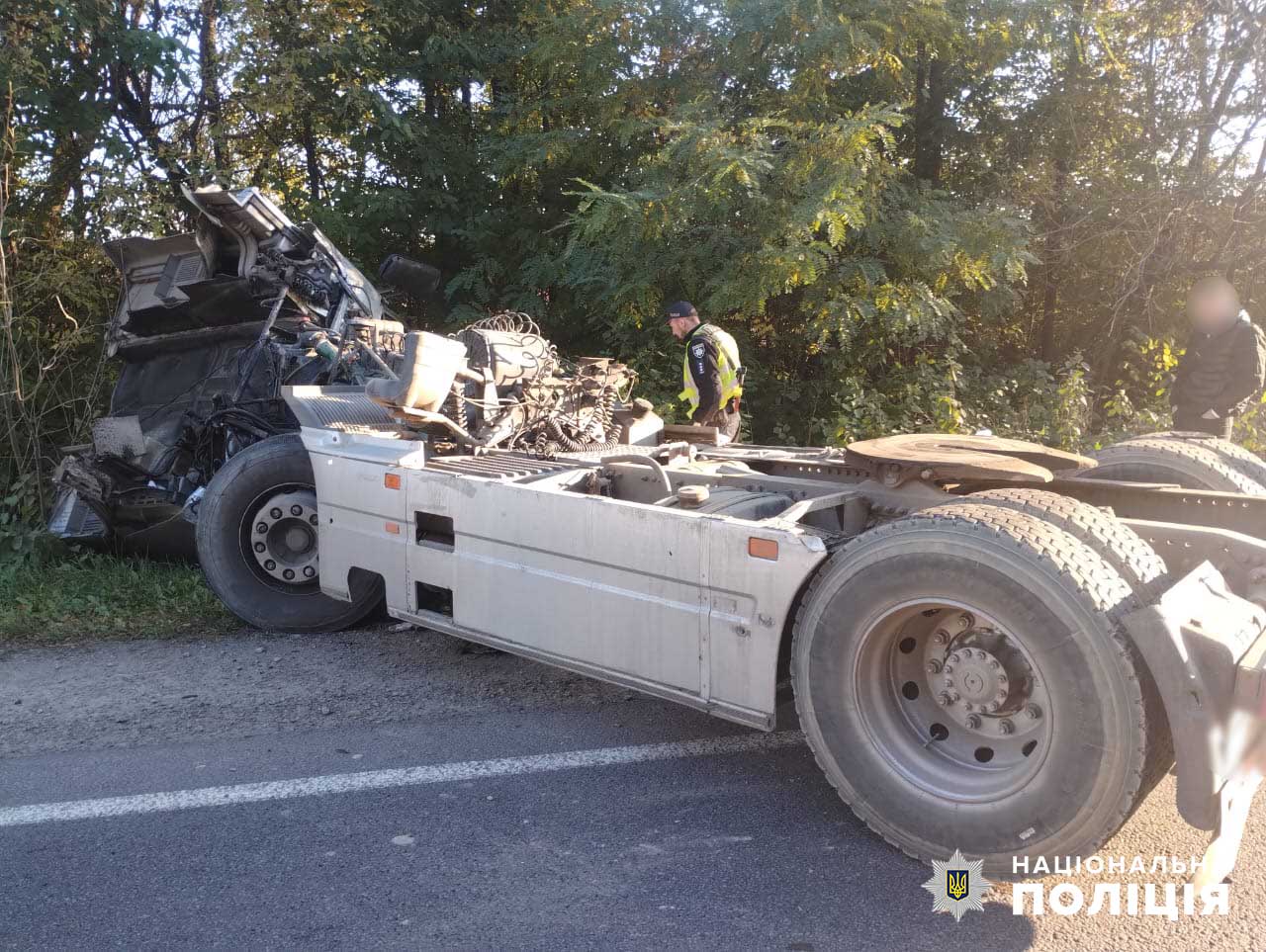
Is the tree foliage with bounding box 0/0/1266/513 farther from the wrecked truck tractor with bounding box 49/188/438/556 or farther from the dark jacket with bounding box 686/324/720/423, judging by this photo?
the dark jacket with bounding box 686/324/720/423

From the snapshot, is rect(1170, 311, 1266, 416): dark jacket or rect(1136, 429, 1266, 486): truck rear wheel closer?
rect(1136, 429, 1266, 486): truck rear wheel

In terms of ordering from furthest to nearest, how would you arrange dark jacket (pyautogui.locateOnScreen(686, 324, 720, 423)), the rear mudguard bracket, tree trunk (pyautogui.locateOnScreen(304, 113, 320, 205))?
1. tree trunk (pyautogui.locateOnScreen(304, 113, 320, 205))
2. dark jacket (pyautogui.locateOnScreen(686, 324, 720, 423))
3. the rear mudguard bracket

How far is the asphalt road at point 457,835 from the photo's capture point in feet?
9.18

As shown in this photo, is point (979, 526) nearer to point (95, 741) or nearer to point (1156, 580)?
point (1156, 580)

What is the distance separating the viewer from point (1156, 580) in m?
3.01

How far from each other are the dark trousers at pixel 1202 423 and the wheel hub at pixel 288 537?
6.01 meters

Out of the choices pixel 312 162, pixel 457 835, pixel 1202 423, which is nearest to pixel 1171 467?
pixel 1202 423

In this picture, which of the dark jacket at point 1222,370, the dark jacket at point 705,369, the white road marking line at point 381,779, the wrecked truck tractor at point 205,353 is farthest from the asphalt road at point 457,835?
the dark jacket at point 1222,370

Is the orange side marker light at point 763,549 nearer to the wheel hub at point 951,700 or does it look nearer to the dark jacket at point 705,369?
the wheel hub at point 951,700

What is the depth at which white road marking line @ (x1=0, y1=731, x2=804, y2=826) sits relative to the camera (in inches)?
139

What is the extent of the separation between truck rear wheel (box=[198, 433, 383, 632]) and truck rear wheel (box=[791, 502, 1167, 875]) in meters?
3.08

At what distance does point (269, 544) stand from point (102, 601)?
1.36m

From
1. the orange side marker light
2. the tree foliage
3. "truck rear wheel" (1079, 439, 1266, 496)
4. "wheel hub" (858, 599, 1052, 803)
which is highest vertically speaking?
the tree foliage

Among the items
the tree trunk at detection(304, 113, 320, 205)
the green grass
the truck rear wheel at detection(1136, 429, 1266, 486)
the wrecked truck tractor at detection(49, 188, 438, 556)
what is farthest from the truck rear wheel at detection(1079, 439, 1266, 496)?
the tree trunk at detection(304, 113, 320, 205)
